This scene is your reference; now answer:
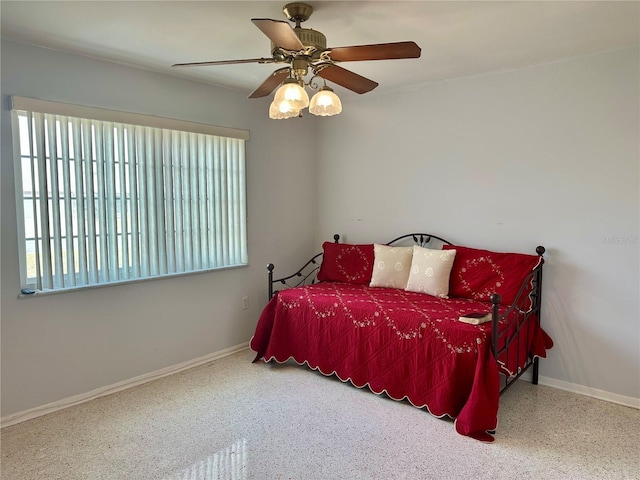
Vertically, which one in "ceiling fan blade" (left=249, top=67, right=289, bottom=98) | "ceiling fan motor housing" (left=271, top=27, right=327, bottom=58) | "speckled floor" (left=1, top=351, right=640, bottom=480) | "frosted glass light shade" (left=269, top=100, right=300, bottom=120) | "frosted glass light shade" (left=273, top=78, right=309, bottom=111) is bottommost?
"speckled floor" (left=1, top=351, right=640, bottom=480)

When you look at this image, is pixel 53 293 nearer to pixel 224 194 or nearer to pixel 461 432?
pixel 224 194

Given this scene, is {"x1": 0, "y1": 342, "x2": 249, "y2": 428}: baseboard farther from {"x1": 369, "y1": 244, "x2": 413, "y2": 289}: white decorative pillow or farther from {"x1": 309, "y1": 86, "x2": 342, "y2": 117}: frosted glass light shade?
{"x1": 309, "y1": 86, "x2": 342, "y2": 117}: frosted glass light shade

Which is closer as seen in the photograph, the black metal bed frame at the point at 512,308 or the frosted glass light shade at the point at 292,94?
the frosted glass light shade at the point at 292,94

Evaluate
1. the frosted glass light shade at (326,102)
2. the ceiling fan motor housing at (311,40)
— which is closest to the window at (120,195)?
the frosted glass light shade at (326,102)

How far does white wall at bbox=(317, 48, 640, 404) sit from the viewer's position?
284 centimetres

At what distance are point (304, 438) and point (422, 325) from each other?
0.99 meters

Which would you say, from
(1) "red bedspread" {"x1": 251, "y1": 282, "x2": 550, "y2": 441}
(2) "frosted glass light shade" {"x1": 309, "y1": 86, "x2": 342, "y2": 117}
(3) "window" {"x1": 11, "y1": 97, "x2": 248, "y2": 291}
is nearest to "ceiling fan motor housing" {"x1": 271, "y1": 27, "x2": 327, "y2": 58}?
(2) "frosted glass light shade" {"x1": 309, "y1": 86, "x2": 342, "y2": 117}

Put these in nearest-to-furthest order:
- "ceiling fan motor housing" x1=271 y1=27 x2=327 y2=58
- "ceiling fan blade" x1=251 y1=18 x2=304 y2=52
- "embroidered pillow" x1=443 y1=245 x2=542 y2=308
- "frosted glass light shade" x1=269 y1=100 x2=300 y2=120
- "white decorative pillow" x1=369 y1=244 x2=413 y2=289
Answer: "ceiling fan blade" x1=251 y1=18 x2=304 y2=52, "ceiling fan motor housing" x1=271 y1=27 x2=327 y2=58, "frosted glass light shade" x1=269 y1=100 x2=300 y2=120, "embroidered pillow" x1=443 y1=245 x2=542 y2=308, "white decorative pillow" x1=369 y1=244 x2=413 y2=289

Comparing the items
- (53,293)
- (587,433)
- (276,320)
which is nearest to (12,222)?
(53,293)

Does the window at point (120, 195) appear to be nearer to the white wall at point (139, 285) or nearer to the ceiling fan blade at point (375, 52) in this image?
the white wall at point (139, 285)

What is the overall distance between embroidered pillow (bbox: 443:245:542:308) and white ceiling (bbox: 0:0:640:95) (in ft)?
4.65

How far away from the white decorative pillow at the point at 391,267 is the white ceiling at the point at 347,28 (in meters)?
1.50

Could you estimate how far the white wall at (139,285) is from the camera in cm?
262

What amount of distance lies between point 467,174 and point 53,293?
3.16 meters
